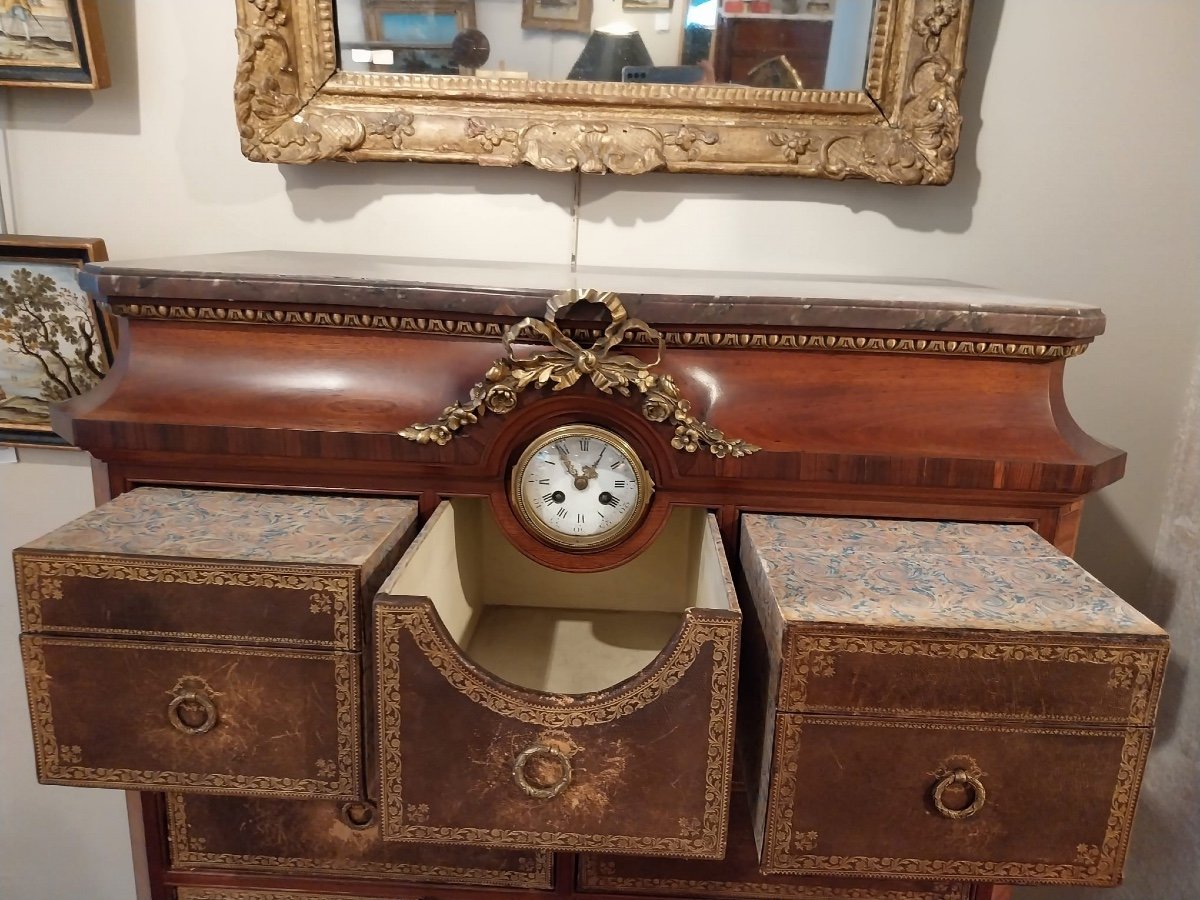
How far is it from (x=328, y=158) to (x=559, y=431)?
0.58 meters

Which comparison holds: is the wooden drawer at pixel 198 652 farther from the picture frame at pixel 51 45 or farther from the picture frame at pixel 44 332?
the picture frame at pixel 51 45

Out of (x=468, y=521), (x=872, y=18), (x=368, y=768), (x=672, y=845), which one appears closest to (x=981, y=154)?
(x=872, y=18)

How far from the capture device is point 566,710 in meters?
0.63

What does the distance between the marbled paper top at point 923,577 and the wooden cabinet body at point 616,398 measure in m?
0.04

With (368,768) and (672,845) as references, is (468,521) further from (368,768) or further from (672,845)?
(672,845)

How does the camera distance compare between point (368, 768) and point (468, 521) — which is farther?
point (468, 521)

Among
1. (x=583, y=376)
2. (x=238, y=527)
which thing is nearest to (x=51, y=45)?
(x=238, y=527)

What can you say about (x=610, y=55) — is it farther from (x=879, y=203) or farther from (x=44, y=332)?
(x=44, y=332)

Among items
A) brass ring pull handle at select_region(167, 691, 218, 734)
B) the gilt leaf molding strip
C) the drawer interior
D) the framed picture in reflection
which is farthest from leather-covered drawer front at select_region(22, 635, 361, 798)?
the framed picture in reflection

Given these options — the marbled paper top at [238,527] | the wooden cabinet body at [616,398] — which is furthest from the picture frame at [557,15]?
the marbled paper top at [238,527]

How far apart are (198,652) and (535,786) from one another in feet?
1.03

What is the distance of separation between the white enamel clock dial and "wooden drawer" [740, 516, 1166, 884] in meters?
0.17

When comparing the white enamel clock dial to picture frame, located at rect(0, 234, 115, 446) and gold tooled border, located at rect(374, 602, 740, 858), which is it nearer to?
gold tooled border, located at rect(374, 602, 740, 858)

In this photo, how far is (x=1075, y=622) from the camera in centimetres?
61
